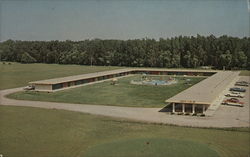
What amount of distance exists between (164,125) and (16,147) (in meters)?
13.7

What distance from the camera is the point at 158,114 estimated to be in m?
33.8

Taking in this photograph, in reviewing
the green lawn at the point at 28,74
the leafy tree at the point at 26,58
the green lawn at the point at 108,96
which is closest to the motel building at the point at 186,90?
the green lawn at the point at 108,96

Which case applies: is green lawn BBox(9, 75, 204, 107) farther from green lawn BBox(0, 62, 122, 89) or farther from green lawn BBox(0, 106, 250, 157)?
green lawn BBox(0, 62, 122, 89)

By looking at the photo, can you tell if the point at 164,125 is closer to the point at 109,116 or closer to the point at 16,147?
the point at 109,116

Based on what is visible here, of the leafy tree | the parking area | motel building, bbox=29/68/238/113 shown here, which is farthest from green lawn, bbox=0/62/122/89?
the parking area

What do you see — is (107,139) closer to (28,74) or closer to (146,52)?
(28,74)

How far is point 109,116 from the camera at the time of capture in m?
32.9

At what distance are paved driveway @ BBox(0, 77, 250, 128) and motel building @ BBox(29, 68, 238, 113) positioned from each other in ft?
6.28

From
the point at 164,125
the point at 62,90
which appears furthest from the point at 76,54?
the point at 164,125

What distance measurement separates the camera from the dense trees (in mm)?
96562

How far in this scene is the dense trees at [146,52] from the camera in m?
96.6

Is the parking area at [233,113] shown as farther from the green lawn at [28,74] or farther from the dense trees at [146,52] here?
the dense trees at [146,52]

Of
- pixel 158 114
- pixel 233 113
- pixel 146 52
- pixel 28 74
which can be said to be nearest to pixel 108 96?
pixel 158 114

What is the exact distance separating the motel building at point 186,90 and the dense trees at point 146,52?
20163 mm
